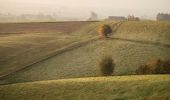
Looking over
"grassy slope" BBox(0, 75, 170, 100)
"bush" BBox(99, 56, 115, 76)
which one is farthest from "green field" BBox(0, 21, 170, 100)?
"bush" BBox(99, 56, 115, 76)

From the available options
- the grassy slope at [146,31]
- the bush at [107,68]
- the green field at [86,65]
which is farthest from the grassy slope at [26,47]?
the bush at [107,68]

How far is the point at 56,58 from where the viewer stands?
61.8 metres

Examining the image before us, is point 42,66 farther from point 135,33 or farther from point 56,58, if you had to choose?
point 135,33

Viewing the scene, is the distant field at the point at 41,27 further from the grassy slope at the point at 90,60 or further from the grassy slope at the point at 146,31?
the grassy slope at the point at 90,60

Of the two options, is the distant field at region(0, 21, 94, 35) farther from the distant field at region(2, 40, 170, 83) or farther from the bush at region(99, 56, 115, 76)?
the bush at region(99, 56, 115, 76)

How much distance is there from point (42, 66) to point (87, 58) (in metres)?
9.96

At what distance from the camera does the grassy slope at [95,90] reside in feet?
89.9

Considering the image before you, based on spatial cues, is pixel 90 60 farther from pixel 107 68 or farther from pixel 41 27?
pixel 41 27

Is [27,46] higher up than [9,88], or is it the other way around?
[9,88]

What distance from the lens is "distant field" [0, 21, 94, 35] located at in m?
98.1

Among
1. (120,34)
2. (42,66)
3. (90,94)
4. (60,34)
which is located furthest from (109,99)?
(60,34)

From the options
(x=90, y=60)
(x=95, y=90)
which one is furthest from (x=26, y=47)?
(x=95, y=90)

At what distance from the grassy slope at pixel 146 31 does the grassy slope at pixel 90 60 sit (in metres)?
7.85

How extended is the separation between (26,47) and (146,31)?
33869 mm
